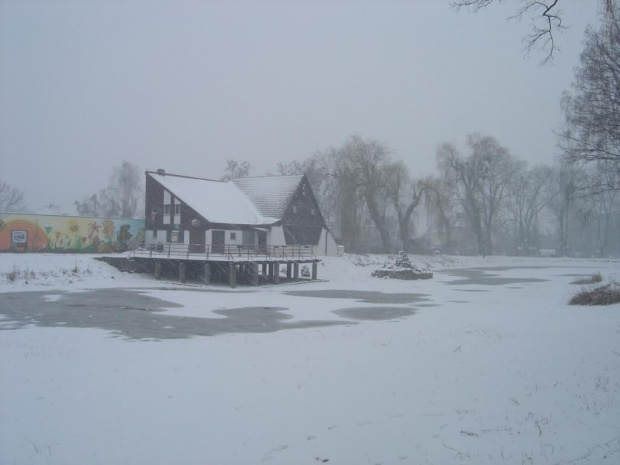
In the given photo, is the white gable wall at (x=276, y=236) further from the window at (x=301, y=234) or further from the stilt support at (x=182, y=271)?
the stilt support at (x=182, y=271)

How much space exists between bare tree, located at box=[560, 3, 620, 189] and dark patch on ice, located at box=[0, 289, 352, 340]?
29.9 feet

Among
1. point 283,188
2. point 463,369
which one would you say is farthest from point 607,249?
point 463,369

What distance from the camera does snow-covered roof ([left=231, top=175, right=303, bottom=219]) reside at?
161 ft

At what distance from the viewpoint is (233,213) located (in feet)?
152

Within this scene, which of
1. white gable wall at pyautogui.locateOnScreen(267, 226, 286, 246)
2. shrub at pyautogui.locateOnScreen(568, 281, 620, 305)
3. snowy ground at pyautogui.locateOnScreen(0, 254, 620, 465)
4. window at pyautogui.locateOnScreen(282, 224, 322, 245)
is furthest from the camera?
window at pyautogui.locateOnScreen(282, 224, 322, 245)

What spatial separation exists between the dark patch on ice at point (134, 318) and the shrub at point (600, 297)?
860cm

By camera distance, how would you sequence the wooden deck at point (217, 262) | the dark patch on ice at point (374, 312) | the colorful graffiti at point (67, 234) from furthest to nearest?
the colorful graffiti at point (67, 234) → the wooden deck at point (217, 262) → the dark patch on ice at point (374, 312)

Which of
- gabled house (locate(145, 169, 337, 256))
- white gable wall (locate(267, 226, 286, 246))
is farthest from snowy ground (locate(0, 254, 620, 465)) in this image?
white gable wall (locate(267, 226, 286, 246))

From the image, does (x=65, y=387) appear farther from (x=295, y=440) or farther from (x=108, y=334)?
(x=108, y=334)

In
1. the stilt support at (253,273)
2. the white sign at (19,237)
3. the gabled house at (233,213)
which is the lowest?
the stilt support at (253,273)

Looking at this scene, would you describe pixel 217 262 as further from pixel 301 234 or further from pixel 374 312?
pixel 374 312

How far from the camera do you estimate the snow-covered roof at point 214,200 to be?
44344 millimetres

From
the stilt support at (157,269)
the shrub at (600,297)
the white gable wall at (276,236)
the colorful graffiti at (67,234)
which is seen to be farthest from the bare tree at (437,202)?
the shrub at (600,297)

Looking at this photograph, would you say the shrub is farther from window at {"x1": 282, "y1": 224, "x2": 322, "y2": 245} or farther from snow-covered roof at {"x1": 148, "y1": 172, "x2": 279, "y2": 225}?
window at {"x1": 282, "y1": 224, "x2": 322, "y2": 245}
